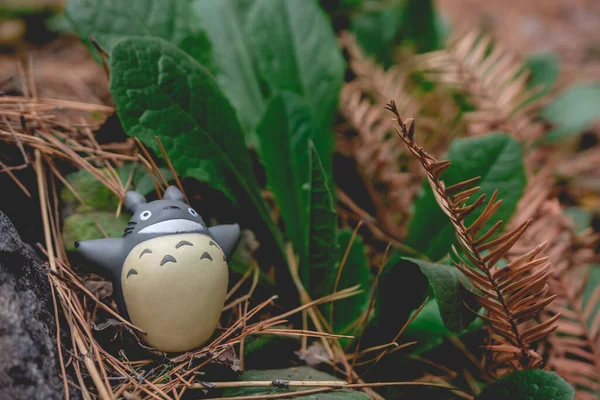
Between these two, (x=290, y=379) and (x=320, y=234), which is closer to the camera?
(x=290, y=379)

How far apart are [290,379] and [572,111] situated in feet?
6.10

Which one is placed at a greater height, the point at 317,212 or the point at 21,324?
the point at 317,212

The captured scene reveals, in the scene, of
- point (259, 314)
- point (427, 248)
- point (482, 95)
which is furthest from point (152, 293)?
point (482, 95)

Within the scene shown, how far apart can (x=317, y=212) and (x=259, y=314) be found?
306mm

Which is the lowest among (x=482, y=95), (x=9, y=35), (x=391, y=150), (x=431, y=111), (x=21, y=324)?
(x=9, y=35)

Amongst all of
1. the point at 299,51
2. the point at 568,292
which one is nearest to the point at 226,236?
the point at 299,51

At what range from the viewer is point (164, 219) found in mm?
1031

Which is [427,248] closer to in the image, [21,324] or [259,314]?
[259,314]

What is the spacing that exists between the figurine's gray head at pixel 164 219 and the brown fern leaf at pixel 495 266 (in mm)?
488

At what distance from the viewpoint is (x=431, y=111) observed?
2.16 metres

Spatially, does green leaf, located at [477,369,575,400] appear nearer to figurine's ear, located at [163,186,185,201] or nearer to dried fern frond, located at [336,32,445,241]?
dried fern frond, located at [336,32,445,241]

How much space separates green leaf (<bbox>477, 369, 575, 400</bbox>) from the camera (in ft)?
3.24

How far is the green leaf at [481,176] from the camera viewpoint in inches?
53.1

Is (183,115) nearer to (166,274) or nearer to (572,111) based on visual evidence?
(166,274)
